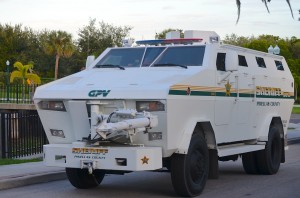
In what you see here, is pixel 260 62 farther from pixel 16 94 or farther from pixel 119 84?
pixel 16 94

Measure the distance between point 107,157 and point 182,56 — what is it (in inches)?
101

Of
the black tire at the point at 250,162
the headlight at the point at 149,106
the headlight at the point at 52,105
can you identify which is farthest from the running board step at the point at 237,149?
the headlight at the point at 52,105

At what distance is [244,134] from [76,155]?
3845 millimetres

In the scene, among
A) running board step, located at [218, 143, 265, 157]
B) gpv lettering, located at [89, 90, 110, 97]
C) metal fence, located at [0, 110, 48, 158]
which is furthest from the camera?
metal fence, located at [0, 110, 48, 158]

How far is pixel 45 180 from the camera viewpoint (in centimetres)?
1268

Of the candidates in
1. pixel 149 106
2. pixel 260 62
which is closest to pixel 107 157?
pixel 149 106

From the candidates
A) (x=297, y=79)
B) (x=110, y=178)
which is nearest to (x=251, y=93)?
(x=110, y=178)

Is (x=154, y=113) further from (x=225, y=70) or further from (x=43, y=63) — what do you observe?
(x=43, y=63)

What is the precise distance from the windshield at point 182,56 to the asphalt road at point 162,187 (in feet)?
7.16

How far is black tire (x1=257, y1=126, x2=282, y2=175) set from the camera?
13.6 meters

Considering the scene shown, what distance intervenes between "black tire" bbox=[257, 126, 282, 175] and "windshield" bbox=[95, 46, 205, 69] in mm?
3216

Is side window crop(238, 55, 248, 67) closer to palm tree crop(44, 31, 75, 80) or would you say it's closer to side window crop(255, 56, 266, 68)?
side window crop(255, 56, 266, 68)

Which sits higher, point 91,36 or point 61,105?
point 91,36

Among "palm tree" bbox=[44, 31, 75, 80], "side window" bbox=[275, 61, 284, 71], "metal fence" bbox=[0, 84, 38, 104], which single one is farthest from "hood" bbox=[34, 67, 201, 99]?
"palm tree" bbox=[44, 31, 75, 80]
